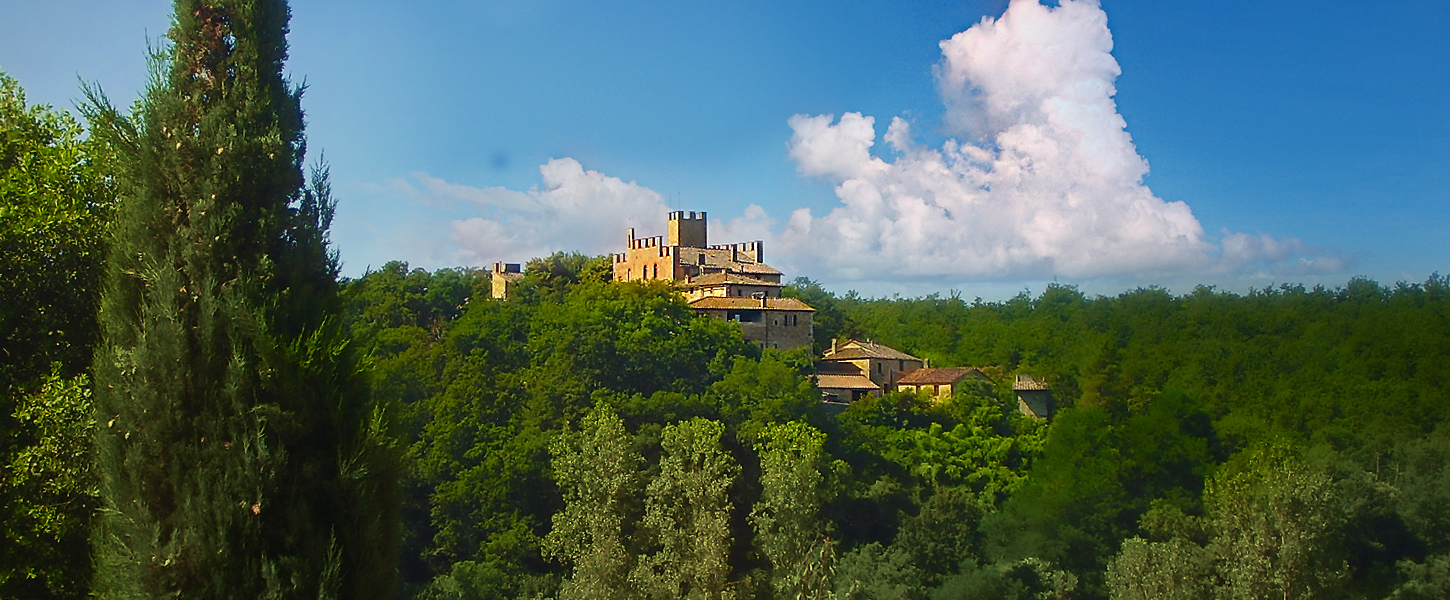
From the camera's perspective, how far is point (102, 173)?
28.3 ft

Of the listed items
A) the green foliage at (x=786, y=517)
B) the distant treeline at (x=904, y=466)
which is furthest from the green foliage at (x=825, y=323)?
the green foliage at (x=786, y=517)

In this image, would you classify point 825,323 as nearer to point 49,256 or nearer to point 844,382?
point 844,382

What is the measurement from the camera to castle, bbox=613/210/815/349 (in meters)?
42.8

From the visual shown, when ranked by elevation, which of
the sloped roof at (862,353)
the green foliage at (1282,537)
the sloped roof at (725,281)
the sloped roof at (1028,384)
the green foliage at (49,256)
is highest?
the sloped roof at (725,281)

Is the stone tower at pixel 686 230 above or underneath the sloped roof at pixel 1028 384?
above

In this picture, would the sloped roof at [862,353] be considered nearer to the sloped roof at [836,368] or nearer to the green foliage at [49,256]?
the sloped roof at [836,368]

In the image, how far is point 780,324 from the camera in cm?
4331

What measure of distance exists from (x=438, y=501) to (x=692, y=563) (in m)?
9.58

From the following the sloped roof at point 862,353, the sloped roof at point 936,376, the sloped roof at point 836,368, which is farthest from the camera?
the sloped roof at point 862,353

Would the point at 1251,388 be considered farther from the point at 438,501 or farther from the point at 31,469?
the point at 31,469

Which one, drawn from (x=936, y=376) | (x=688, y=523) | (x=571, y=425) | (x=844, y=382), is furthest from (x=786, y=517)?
(x=936, y=376)

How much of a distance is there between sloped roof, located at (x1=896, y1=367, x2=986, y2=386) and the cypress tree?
1411 inches

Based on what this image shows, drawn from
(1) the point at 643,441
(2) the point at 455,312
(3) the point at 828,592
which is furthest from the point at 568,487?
(2) the point at 455,312

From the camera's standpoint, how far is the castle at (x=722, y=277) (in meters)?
42.8
